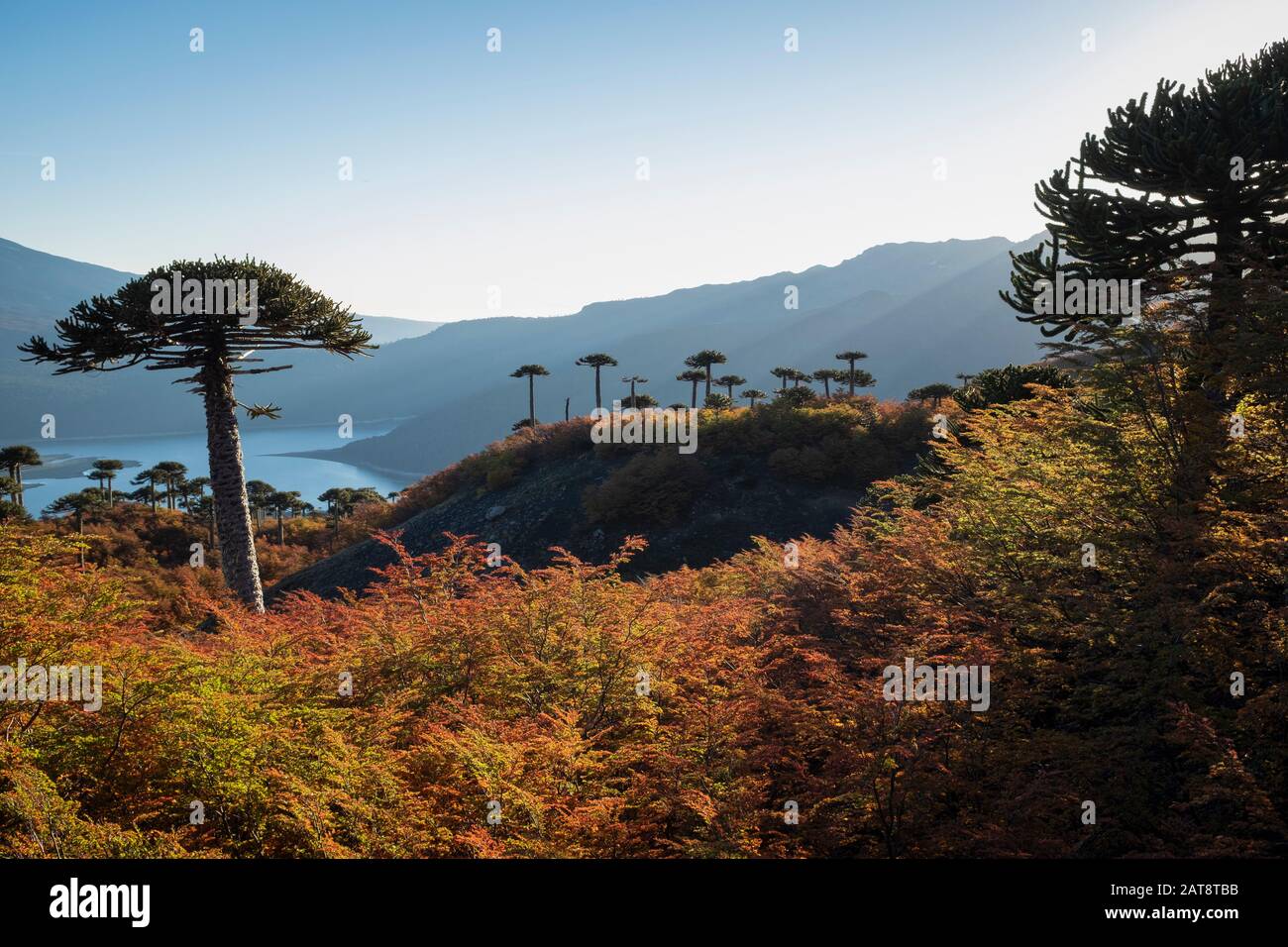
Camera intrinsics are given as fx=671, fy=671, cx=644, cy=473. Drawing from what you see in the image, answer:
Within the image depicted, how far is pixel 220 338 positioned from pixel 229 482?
2.35 m

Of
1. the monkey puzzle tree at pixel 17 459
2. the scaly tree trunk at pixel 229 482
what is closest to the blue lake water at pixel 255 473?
the monkey puzzle tree at pixel 17 459

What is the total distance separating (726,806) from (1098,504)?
4337 millimetres

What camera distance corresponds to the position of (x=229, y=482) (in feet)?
36.2

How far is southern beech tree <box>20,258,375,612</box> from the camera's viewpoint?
9938 mm

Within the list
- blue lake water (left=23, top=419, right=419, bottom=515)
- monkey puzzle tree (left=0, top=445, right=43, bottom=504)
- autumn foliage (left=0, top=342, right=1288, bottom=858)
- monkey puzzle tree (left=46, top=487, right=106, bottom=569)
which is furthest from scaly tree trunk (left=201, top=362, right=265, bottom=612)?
blue lake water (left=23, top=419, right=419, bottom=515)

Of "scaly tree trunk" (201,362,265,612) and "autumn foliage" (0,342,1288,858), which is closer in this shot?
"autumn foliage" (0,342,1288,858)

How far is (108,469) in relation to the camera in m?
35.3

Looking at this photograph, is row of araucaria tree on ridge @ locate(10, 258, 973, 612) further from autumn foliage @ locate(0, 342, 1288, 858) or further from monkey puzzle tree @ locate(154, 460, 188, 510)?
monkey puzzle tree @ locate(154, 460, 188, 510)

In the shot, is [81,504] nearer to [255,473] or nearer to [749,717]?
[749,717]

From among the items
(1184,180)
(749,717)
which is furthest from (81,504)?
(1184,180)

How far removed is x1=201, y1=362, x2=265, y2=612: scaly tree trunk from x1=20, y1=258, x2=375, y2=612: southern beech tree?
0.05ft

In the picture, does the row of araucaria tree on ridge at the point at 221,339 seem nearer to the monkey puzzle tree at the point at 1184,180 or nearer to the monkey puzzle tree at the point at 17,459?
the monkey puzzle tree at the point at 1184,180

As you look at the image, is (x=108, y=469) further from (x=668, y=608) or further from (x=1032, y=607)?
(x=1032, y=607)

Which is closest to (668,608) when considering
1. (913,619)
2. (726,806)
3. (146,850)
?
(913,619)
